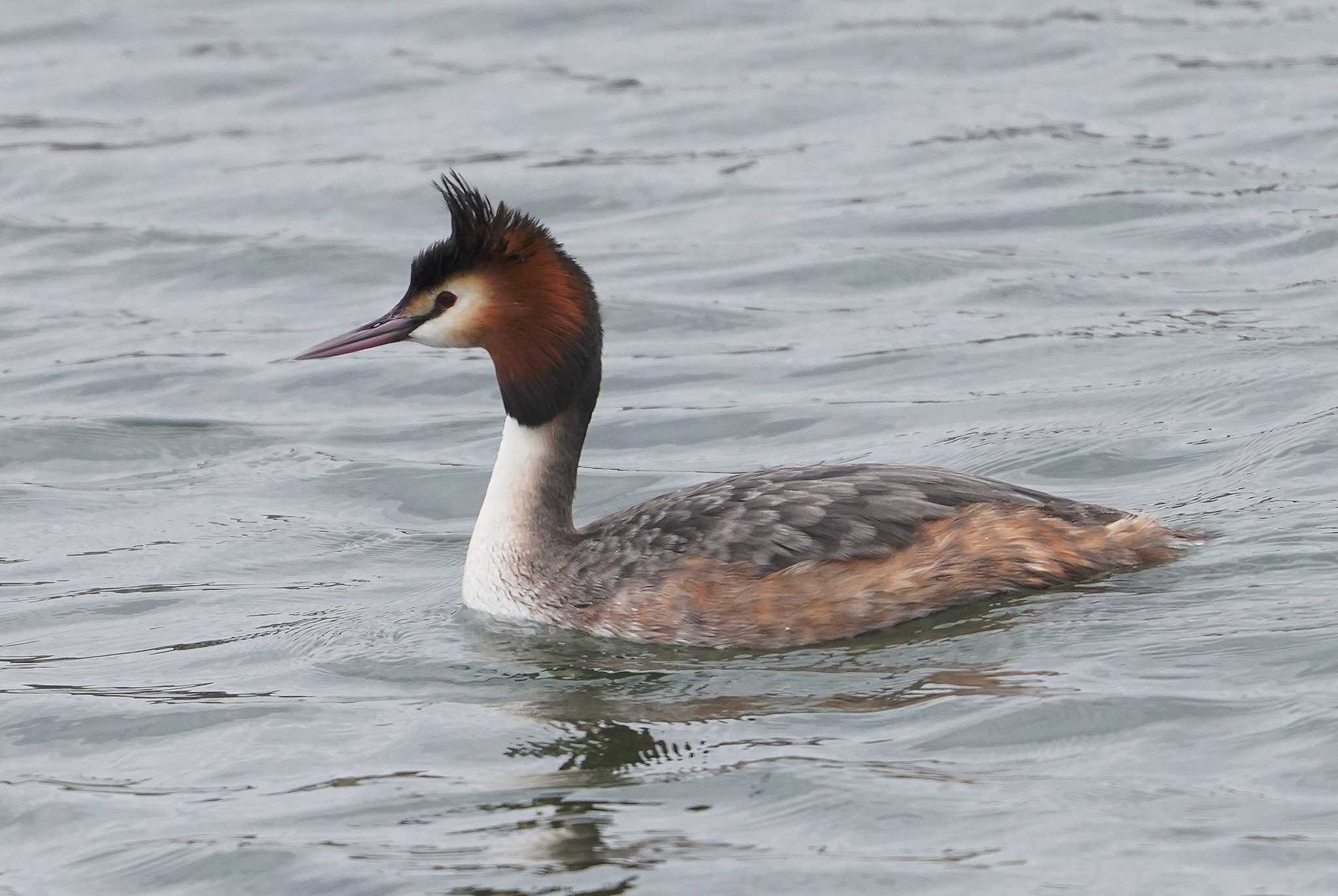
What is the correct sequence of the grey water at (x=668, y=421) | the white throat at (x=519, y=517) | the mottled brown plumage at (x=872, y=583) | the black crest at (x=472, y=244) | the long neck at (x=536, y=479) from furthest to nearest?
the long neck at (x=536, y=479) < the white throat at (x=519, y=517) < the black crest at (x=472, y=244) < the mottled brown plumage at (x=872, y=583) < the grey water at (x=668, y=421)

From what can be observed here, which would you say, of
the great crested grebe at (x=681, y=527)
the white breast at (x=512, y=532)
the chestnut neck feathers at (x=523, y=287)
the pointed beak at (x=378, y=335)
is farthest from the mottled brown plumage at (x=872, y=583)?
the pointed beak at (x=378, y=335)

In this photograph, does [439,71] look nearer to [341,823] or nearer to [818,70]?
[818,70]

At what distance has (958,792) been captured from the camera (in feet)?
21.1

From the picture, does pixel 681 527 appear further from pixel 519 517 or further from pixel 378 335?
pixel 378 335

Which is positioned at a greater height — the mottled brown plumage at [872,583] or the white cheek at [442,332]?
the white cheek at [442,332]

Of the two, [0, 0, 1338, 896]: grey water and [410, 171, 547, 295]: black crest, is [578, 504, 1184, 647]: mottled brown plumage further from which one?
[410, 171, 547, 295]: black crest

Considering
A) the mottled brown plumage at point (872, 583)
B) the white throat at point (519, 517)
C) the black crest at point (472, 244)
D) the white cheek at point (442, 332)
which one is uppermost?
the black crest at point (472, 244)

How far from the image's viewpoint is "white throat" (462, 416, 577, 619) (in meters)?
8.47

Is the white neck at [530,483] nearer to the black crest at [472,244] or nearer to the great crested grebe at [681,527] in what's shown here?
the great crested grebe at [681,527]

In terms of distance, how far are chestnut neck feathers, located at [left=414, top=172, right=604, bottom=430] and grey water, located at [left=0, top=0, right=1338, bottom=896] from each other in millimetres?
1032

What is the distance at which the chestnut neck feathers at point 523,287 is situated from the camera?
841cm

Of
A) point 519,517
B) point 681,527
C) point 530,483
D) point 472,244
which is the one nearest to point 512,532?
point 519,517

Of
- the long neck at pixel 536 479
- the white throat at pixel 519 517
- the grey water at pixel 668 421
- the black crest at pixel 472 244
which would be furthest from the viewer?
the long neck at pixel 536 479

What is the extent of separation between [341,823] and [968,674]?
208 centimetres
